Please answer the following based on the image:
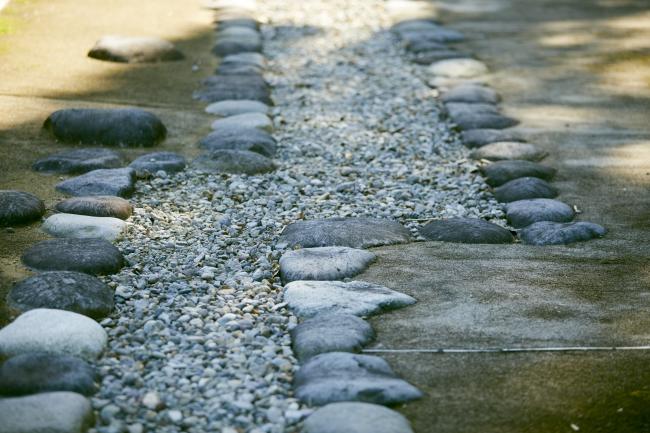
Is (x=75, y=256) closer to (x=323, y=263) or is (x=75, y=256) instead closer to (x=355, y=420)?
(x=323, y=263)

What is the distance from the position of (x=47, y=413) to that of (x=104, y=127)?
7.80ft

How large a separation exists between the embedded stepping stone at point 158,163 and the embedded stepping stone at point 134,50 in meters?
1.71

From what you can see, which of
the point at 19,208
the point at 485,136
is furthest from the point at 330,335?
the point at 485,136

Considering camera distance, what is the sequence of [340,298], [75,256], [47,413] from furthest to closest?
[75,256]
[340,298]
[47,413]

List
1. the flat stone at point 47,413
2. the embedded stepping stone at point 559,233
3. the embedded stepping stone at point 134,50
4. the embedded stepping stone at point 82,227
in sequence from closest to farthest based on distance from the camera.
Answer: the flat stone at point 47,413 → the embedded stepping stone at point 82,227 → the embedded stepping stone at point 559,233 → the embedded stepping stone at point 134,50

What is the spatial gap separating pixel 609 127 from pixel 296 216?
195cm

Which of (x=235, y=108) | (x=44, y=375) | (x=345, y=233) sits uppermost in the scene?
(x=44, y=375)

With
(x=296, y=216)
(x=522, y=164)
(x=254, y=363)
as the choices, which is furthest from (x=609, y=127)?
(x=254, y=363)

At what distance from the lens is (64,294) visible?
2496mm

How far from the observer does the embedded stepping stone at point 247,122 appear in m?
4.45

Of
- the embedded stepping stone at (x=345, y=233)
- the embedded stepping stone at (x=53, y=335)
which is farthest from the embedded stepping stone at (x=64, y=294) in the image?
the embedded stepping stone at (x=345, y=233)

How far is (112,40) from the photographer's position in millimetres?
5594

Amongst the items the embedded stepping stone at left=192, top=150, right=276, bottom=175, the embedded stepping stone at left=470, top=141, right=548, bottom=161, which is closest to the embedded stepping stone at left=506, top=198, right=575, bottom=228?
the embedded stepping stone at left=470, top=141, right=548, bottom=161

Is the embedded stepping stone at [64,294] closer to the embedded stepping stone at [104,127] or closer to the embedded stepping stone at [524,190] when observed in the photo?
the embedded stepping stone at [104,127]
